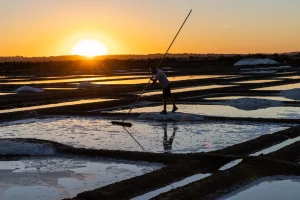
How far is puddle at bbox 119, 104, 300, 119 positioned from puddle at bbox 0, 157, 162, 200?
7.02 m

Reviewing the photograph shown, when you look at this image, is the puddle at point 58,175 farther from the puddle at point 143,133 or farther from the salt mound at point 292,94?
the salt mound at point 292,94

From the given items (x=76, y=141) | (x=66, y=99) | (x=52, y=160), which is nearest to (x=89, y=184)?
(x=52, y=160)

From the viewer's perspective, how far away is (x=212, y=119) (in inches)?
517

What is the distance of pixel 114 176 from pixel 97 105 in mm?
10755

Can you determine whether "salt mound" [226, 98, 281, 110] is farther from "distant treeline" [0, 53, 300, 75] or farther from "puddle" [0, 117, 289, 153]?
"distant treeline" [0, 53, 300, 75]

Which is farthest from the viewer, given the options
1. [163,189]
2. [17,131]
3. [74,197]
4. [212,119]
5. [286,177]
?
[212,119]

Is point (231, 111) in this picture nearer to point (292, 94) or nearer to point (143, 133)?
point (143, 133)

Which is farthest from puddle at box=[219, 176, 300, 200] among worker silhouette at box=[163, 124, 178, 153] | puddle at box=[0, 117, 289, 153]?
worker silhouette at box=[163, 124, 178, 153]

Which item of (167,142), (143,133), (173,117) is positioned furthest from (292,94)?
(167,142)

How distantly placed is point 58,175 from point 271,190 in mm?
2946

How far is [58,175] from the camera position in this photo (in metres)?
7.09

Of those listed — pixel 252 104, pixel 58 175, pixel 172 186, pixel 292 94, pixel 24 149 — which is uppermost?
pixel 24 149

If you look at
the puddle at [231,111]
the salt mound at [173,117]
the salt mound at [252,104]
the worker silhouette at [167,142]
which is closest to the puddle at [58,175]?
the worker silhouette at [167,142]

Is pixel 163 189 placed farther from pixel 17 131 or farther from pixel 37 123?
pixel 37 123
